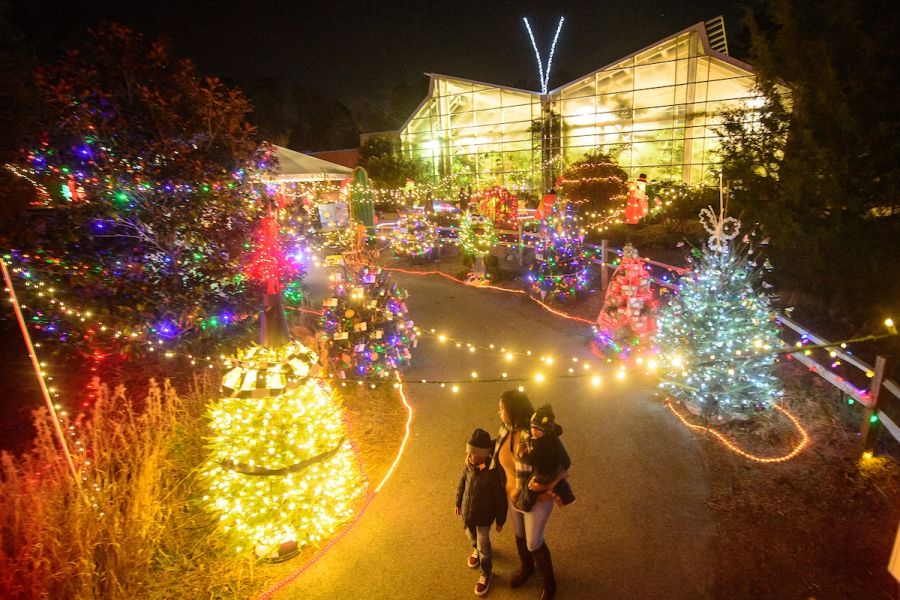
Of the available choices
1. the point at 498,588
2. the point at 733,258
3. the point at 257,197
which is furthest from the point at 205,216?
the point at 733,258

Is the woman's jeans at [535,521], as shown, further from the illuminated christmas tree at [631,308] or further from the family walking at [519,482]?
the illuminated christmas tree at [631,308]

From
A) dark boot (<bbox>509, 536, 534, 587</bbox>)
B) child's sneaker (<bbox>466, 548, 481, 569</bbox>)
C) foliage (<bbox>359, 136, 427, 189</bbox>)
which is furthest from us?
foliage (<bbox>359, 136, 427, 189</bbox>)

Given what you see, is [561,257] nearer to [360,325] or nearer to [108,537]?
[360,325]

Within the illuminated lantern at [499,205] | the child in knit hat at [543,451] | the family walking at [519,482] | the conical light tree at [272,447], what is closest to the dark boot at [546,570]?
the family walking at [519,482]

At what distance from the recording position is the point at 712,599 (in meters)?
3.49

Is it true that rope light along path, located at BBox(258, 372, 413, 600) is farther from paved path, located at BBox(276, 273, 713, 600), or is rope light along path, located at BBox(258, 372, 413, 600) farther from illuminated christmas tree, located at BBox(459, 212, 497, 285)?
illuminated christmas tree, located at BBox(459, 212, 497, 285)

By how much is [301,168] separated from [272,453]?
860 centimetres

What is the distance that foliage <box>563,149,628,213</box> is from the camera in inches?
610

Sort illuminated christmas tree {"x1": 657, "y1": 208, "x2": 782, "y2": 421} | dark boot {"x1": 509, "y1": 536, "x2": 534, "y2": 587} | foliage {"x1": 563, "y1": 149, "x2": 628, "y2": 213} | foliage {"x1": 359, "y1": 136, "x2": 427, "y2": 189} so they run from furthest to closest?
foliage {"x1": 359, "y1": 136, "x2": 427, "y2": 189} < foliage {"x1": 563, "y1": 149, "x2": 628, "y2": 213} < illuminated christmas tree {"x1": 657, "y1": 208, "x2": 782, "y2": 421} < dark boot {"x1": 509, "y1": 536, "x2": 534, "y2": 587}

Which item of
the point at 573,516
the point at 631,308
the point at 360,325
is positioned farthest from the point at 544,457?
the point at 631,308

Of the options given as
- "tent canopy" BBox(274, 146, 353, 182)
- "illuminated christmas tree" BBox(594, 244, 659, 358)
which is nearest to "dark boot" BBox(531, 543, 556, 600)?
"illuminated christmas tree" BBox(594, 244, 659, 358)

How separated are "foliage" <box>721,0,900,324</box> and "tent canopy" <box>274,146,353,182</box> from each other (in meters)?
9.25

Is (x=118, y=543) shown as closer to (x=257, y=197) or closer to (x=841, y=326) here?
(x=257, y=197)

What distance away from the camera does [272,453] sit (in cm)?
377
